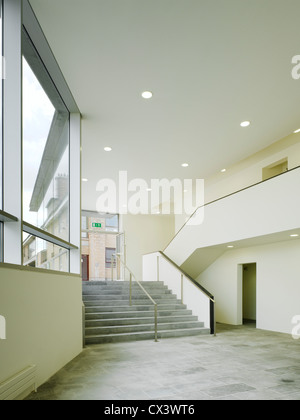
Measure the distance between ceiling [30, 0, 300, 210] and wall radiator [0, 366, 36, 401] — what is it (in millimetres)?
4477

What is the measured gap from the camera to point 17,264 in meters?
3.83

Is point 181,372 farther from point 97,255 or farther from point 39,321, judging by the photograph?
point 97,255

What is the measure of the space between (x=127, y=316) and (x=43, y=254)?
4428 mm

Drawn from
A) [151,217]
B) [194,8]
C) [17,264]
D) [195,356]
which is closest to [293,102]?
[194,8]

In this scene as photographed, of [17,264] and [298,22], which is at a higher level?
[298,22]

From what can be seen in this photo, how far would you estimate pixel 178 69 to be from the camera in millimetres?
5832

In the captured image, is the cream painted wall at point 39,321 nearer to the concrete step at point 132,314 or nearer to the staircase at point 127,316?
the staircase at point 127,316

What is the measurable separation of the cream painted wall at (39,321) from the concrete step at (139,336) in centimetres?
107

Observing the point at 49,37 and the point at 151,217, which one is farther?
the point at 151,217

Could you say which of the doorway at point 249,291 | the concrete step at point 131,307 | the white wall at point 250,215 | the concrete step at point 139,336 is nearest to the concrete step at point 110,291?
the concrete step at point 131,307

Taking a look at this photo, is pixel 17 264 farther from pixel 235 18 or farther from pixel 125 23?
pixel 235 18

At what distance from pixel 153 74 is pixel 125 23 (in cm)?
133

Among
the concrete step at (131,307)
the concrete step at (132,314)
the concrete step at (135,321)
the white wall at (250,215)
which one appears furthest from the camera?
the concrete step at (131,307)

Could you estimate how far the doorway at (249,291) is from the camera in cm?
1355
